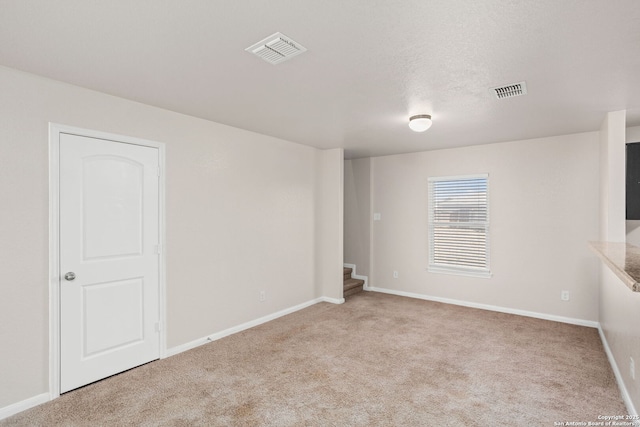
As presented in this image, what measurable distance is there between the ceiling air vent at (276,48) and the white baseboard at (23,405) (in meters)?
2.95

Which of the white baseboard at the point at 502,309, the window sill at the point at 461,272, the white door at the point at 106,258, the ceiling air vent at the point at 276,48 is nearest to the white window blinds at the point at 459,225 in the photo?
the window sill at the point at 461,272

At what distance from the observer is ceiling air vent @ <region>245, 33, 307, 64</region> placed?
2.01m

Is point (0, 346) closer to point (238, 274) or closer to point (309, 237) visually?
point (238, 274)

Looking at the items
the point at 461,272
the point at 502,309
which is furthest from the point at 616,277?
the point at 461,272

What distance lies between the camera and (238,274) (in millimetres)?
4168

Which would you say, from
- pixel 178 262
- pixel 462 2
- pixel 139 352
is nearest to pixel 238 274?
pixel 178 262

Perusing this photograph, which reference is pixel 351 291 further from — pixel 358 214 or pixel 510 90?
pixel 510 90

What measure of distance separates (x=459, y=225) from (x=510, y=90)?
113 inches

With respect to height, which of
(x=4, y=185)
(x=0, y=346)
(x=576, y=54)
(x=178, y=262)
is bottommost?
(x=0, y=346)

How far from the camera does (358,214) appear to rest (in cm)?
648

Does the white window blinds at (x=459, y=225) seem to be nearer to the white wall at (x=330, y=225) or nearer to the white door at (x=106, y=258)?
the white wall at (x=330, y=225)

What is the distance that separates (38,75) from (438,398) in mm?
3889

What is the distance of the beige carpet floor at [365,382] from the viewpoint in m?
2.42

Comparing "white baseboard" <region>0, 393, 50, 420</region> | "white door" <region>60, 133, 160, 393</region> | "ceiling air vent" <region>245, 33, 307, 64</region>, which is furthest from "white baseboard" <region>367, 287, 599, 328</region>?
"white baseboard" <region>0, 393, 50, 420</region>
